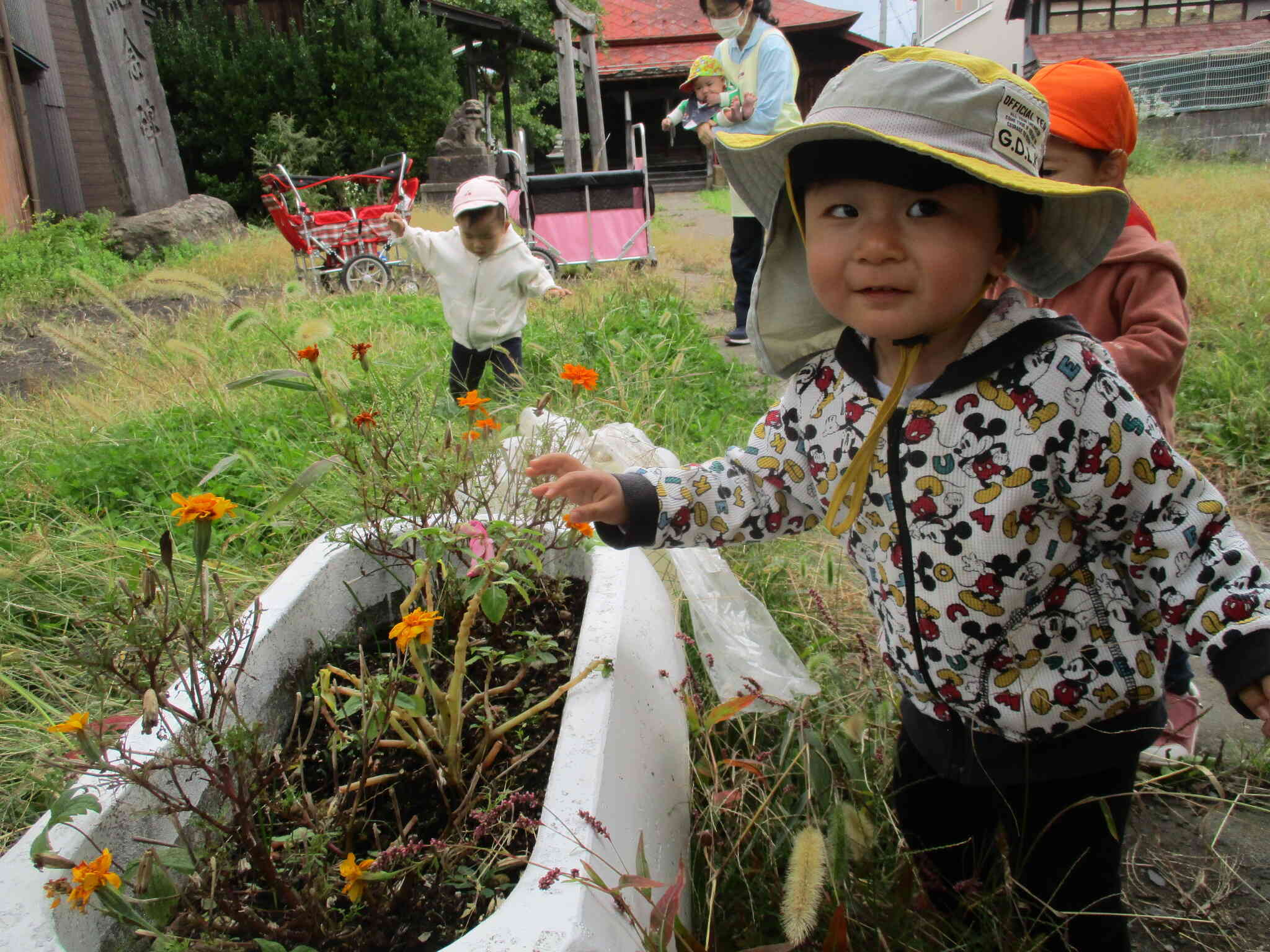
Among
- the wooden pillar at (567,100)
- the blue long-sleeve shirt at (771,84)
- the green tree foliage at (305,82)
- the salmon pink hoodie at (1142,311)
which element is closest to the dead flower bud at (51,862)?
the salmon pink hoodie at (1142,311)

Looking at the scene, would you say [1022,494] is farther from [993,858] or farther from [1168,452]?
[993,858]

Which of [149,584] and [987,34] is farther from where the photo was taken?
[987,34]

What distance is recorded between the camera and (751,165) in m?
1.33

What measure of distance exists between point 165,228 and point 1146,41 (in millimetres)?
28000

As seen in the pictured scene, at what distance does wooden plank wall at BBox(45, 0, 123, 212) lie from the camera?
12.2 m

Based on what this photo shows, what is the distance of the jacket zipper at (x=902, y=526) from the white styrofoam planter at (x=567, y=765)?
0.40 meters

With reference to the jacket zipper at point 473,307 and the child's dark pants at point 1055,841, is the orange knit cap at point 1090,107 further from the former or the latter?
the jacket zipper at point 473,307

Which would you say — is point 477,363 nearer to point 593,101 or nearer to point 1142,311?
point 1142,311

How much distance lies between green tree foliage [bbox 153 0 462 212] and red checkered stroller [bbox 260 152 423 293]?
7557mm

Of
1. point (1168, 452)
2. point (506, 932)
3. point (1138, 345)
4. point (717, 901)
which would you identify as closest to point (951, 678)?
point (1168, 452)

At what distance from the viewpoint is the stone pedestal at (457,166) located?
1521cm

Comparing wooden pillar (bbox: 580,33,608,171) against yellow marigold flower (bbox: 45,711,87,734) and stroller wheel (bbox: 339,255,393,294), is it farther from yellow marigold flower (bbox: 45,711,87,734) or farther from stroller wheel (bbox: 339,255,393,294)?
yellow marigold flower (bbox: 45,711,87,734)

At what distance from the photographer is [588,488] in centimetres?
139

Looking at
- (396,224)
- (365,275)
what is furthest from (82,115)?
(396,224)
